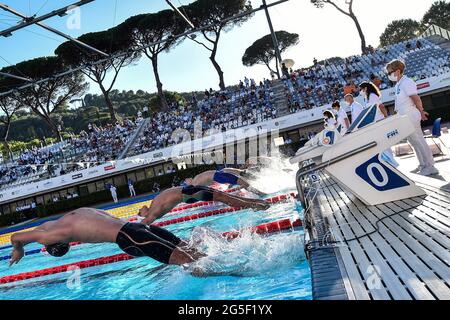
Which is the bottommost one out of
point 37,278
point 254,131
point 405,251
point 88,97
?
point 37,278

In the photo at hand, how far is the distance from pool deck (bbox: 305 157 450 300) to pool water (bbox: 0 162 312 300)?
475 millimetres

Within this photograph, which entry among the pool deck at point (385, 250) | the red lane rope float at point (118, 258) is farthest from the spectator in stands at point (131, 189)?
the pool deck at point (385, 250)

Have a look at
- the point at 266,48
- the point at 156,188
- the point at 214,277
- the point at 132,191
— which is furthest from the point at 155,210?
the point at 266,48

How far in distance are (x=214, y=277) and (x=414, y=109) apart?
3.50 meters

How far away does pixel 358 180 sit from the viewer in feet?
14.2

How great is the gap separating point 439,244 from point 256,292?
1620 millimetres

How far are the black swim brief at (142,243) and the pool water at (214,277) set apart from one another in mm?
474

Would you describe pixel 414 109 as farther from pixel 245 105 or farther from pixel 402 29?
pixel 402 29

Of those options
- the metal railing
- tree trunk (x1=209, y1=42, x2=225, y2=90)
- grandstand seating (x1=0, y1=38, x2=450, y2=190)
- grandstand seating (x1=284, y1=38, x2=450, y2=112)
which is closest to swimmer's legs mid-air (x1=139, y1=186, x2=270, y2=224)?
grandstand seating (x1=0, y1=38, x2=450, y2=190)

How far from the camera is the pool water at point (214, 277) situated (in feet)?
12.6

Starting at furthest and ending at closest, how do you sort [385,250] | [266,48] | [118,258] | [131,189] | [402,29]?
[402,29] < [266,48] < [131,189] < [118,258] < [385,250]

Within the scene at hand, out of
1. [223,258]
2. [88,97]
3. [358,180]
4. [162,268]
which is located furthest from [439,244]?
[88,97]

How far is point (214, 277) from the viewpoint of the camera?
14.1ft
